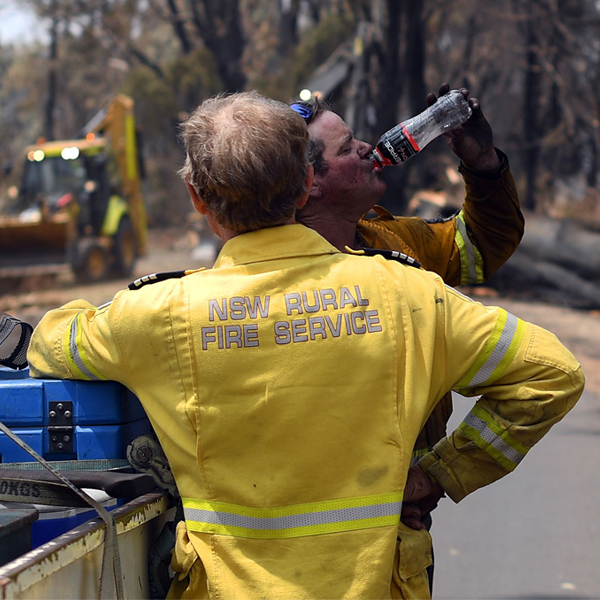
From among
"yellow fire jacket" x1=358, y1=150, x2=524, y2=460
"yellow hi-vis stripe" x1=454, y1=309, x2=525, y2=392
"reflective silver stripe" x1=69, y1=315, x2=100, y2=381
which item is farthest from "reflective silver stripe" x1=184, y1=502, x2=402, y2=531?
"yellow fire jacket" x1=358, y1=150, x2=524, y2=460

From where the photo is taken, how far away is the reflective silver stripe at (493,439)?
7.13ft

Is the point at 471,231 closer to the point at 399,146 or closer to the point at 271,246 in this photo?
the point at 399,146

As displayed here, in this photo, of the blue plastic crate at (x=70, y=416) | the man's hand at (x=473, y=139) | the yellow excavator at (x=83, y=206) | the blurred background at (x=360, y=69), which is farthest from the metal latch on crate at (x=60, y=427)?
the yellow excavator at (x=83, y=206)

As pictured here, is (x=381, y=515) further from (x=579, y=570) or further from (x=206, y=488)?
(x=579, y=570)

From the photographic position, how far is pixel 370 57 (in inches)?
658

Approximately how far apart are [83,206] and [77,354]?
15807 millimetres

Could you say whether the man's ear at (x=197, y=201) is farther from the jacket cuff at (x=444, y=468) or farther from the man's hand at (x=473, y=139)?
the man's hand at (x=473, y=139)

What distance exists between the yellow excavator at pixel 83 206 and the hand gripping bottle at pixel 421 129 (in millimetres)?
13829

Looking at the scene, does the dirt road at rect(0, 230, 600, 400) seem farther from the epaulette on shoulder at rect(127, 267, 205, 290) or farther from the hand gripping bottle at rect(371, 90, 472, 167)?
the epaulette on shoulder at rect(127, 267, 205, 290)

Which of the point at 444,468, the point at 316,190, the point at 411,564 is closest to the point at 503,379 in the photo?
the point at 444,468

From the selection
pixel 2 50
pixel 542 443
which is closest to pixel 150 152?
pixel 2 50

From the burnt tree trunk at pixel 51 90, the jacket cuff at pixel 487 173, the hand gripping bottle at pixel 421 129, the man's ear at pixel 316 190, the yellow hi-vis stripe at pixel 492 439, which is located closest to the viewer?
the yellow hi-vis stripe at pixel 492 439

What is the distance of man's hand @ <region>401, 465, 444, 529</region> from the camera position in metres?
2.27

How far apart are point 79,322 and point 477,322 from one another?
3.11 feet
